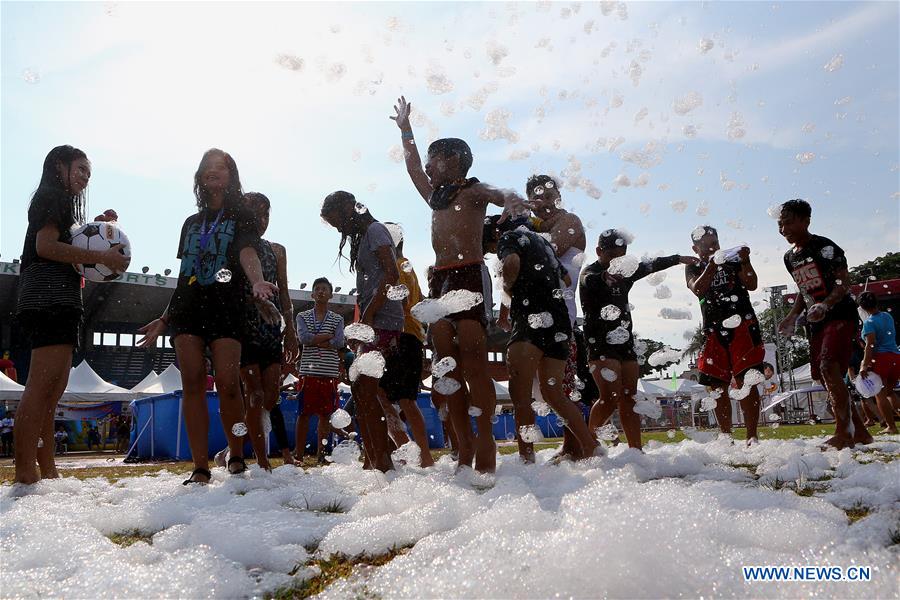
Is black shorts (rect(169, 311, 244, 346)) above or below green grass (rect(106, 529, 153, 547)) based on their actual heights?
above

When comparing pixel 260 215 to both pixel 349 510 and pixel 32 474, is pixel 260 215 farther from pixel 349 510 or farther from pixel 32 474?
pixel 349 510

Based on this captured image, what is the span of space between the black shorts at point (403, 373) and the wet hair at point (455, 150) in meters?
1.40

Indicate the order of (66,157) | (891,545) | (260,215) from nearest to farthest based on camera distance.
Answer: (891,545) < (66,157) < (260,215)

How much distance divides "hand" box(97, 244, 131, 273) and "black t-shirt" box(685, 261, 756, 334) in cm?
447

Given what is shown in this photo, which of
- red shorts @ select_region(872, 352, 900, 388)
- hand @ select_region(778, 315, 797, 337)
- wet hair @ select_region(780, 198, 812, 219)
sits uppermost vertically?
wet hair @ select_region(780, 198, 812, 219)

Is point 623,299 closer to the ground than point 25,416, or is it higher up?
higher up

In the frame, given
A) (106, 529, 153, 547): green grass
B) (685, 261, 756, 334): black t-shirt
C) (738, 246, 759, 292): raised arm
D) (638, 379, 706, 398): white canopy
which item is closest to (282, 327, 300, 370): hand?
(106, 529, 153, 547): green grass

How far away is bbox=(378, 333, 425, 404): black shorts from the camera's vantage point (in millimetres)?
4809

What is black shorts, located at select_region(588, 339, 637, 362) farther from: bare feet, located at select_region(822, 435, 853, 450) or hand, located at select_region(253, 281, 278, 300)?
hand, located at select_region(253, 281, 278, 300)

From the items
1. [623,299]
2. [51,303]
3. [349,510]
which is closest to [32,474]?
[51,303]

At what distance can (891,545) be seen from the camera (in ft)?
5.34

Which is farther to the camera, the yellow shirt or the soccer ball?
the yellow shirt

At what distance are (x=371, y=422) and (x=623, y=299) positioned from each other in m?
2.15

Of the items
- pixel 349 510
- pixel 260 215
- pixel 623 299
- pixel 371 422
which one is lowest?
pixel 349 510
